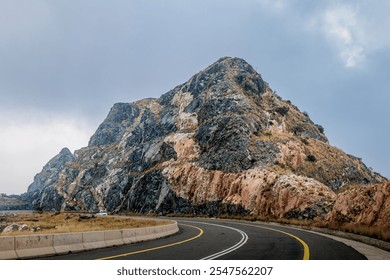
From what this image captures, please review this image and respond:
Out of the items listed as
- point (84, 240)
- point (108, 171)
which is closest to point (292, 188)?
point (84, 240)

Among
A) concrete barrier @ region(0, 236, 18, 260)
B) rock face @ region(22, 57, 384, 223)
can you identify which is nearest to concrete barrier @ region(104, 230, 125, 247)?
concrete barrier @ region(0, 236, 18, 260)

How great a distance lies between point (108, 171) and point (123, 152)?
8.55 metres

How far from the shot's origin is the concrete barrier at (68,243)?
13.4 m

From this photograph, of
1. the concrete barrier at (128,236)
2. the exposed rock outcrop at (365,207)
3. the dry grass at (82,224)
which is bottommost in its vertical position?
the dry grass at (82,224)

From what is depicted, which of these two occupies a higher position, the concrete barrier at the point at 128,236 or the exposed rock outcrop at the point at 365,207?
A: the exposed rock outcrop at the point at 365,207

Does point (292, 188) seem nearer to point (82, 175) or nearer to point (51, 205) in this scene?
point (82, 175)

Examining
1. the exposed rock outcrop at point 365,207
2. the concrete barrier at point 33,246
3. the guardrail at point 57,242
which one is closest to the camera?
the guardrail at point 57,242

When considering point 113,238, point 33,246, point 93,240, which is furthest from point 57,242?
point 113,238

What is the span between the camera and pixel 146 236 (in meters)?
20.6

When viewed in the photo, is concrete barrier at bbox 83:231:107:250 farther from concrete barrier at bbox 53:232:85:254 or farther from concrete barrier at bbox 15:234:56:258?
concrete barrier at bbox 15:234:56:258

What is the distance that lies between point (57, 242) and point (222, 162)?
53097 millimetres

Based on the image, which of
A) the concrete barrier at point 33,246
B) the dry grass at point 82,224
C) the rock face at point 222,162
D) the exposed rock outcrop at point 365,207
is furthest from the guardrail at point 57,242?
the rock face at point 222,162

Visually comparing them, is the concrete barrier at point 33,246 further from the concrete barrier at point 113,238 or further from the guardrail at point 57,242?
the concrete barrier at point 113,238
